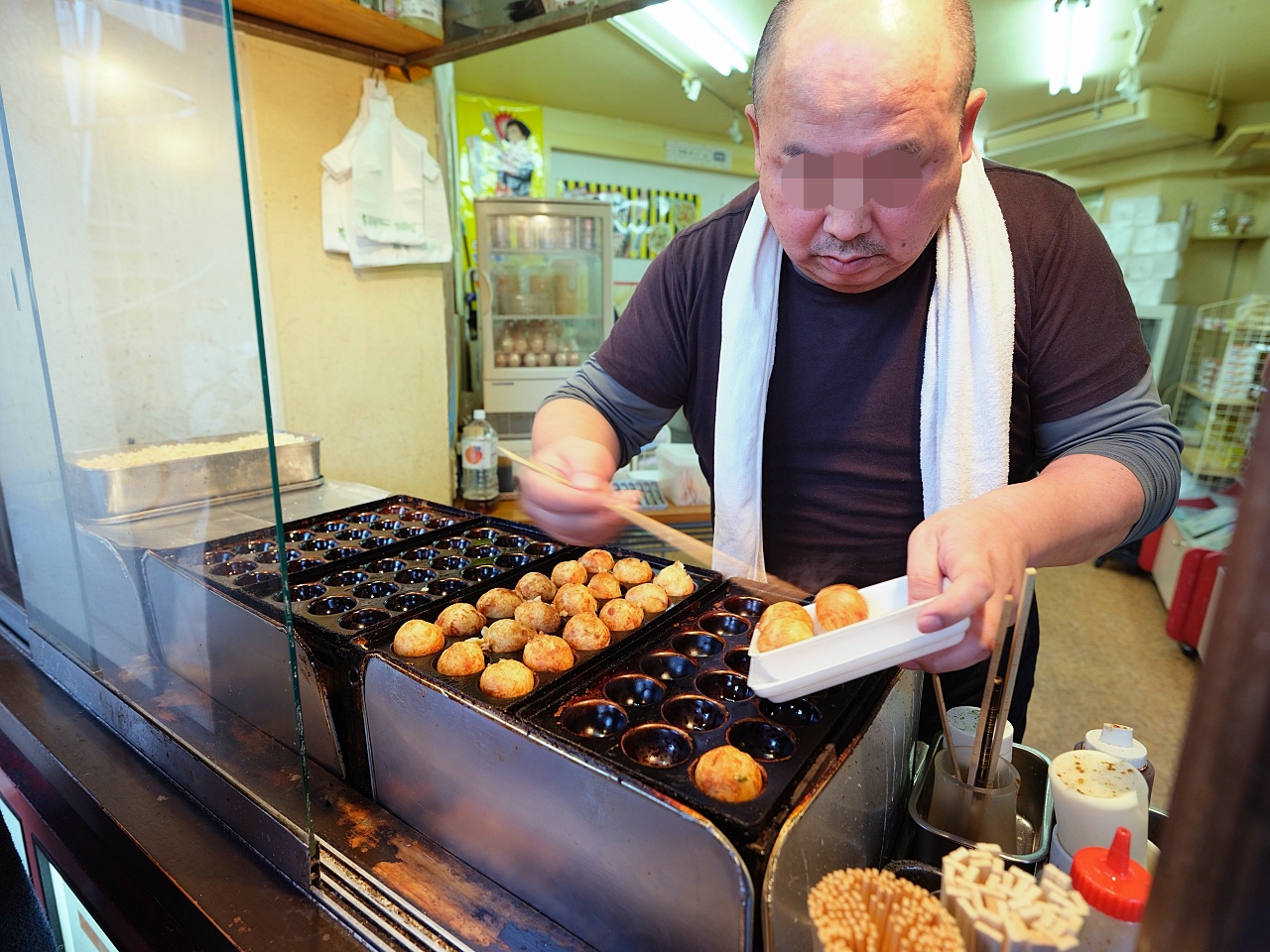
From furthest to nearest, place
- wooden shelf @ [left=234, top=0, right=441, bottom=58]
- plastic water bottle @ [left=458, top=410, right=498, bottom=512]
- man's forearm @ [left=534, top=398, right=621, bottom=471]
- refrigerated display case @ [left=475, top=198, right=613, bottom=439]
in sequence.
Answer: refrigerated display case @ [left=475, top=198, right=613, bottom=439], plastic water bottle @ [left=458, top=410, right=498, bottom=512], wooden shelf @ [left=234, top=0, right=441, bottom=58], man's forearm @ [left=534, top=398, right=621, bottom=471]

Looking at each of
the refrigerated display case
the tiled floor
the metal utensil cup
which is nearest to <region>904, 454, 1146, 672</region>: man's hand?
the metal utensil cup

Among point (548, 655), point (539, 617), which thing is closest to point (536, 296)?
point (539, 617)

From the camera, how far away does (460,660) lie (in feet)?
3.32

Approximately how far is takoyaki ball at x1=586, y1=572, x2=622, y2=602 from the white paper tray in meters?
0.49

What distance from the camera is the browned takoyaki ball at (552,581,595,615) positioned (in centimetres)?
122

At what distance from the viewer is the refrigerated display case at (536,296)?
4.29 m

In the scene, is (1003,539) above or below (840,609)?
above

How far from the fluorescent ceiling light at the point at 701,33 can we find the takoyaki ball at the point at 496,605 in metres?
2.98

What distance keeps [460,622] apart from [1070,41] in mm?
4554

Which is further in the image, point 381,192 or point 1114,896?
point 381,192

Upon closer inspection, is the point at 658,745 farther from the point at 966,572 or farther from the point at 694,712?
the point at 966,572

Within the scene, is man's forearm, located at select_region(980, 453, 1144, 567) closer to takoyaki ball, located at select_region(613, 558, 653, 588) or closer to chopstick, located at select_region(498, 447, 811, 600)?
chopstick, located at select_region(498, 447, 811, 600)

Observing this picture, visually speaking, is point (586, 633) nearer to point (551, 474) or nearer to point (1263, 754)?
point (551, 474)

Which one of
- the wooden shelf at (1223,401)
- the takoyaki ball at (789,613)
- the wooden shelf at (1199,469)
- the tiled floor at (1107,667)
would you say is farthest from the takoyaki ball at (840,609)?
the wooden shelf at (1199,469)
